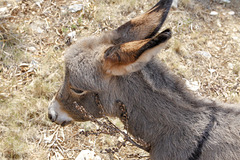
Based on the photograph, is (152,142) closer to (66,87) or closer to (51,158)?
(66,87)

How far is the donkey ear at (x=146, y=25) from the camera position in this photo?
2.53 metres

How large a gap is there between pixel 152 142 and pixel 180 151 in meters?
0.32

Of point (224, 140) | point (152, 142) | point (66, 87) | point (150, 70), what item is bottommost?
point (152, 142)

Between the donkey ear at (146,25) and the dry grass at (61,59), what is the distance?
1.69m

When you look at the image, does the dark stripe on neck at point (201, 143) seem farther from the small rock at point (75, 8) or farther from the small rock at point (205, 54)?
the small rock at point (75, 8)

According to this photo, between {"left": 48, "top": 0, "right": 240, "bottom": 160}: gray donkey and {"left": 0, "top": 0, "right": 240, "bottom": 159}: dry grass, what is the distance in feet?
4.24

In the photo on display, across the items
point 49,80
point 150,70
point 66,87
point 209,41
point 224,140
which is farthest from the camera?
point 209,41

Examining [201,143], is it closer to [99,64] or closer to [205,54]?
[99,64]

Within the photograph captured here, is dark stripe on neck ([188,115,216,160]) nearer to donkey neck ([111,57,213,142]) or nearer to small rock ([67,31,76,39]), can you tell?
donkey neck ([111,57,213,142])

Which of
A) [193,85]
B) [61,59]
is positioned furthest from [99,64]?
[193,85]

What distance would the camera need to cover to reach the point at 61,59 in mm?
4867

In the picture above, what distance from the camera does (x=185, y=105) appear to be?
7.72ft

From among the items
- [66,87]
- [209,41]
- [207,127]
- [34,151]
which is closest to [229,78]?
[209,41]

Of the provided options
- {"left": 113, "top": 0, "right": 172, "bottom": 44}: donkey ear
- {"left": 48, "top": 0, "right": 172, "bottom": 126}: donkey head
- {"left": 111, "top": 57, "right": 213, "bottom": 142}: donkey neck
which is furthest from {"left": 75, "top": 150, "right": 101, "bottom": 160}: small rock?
{"left": 113, "top": 0, "right": 172, "bottom": 44}: donkey ear
